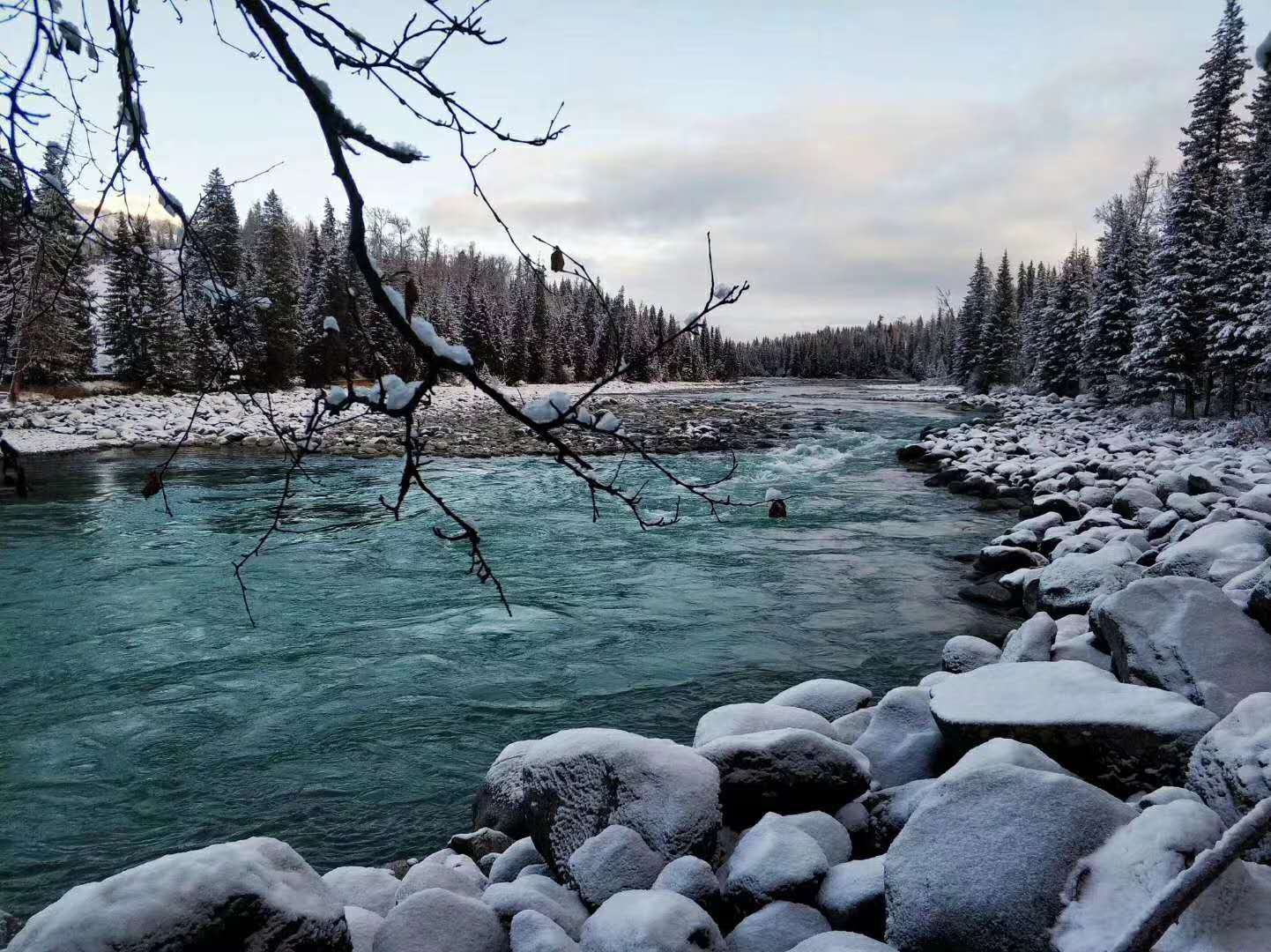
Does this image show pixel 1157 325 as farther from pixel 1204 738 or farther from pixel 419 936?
pixel 419 936

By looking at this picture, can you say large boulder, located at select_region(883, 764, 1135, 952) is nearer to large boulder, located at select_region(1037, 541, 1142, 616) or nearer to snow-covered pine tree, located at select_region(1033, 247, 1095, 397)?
large boulder, located at select_region(1037, 541, 1142, 616)

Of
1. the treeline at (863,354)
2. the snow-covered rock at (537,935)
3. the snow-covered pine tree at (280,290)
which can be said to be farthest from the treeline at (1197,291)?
the treeline at (863,354)

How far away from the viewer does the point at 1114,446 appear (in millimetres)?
20484

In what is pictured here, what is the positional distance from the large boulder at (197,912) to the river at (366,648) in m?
1.63

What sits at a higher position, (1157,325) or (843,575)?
(1157,325)

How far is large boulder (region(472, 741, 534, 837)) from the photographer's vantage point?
161 inches

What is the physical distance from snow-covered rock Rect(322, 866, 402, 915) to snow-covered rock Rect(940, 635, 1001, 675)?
4406mm

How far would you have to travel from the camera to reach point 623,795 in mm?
3633

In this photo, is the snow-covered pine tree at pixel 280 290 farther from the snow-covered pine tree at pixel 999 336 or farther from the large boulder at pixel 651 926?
the snow-covered pine tree at pixel 999 336

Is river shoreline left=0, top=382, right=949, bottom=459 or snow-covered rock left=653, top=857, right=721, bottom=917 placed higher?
river shoreline left=0, top=382, right=949, bottom=459

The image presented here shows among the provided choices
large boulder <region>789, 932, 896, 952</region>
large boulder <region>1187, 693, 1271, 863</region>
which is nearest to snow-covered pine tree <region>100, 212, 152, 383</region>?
large boulder <region>789, 932, 896, 952</region>

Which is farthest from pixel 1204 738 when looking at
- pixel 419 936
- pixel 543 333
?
pixel 543 333

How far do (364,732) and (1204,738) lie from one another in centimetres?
525

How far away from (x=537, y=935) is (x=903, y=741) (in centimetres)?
239
